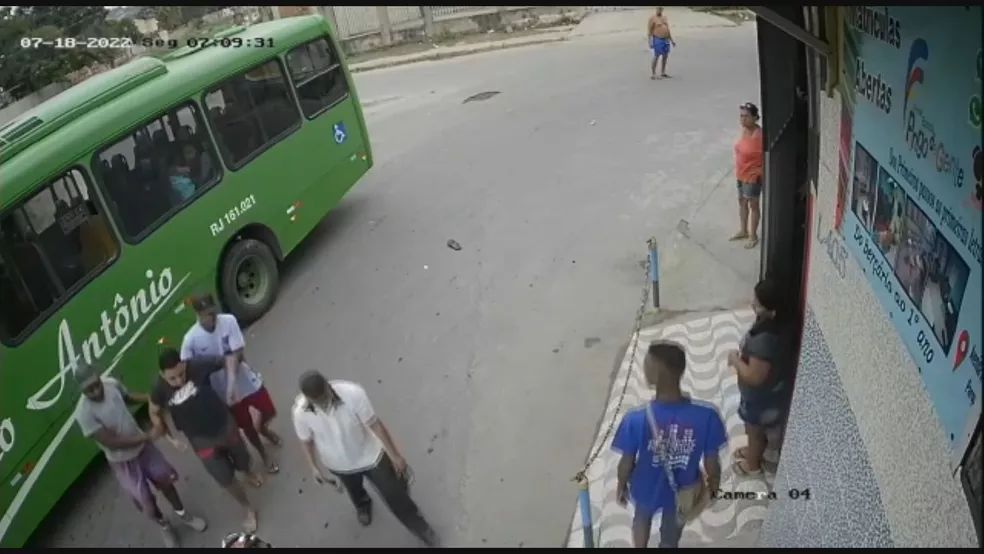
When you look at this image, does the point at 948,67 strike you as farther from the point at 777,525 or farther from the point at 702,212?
the point at 702,212

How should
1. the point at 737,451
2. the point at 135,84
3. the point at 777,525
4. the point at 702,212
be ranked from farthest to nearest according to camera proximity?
the point at 702,212 < the point at 135,84 < the point at 737,451 < the point at 777,525

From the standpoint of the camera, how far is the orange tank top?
660 centimetres

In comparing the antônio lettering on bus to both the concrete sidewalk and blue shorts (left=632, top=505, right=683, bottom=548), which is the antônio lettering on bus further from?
the concrete sidewalk

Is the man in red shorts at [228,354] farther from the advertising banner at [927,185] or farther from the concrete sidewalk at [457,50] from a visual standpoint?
the concrete sidewalk at [457,50]

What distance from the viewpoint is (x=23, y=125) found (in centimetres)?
562

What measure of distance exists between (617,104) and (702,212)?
442cm

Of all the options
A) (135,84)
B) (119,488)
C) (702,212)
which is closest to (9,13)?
(135,84)

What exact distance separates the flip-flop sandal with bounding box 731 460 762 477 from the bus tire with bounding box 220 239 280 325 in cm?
427

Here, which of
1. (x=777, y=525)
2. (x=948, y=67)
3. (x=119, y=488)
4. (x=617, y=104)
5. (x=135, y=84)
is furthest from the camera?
(x=617, y=104)

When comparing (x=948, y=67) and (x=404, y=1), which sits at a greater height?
(x=404, y=1)

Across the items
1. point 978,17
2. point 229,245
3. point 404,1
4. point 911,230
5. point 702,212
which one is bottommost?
point 702,212

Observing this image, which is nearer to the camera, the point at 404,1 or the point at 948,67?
the point at 404,1

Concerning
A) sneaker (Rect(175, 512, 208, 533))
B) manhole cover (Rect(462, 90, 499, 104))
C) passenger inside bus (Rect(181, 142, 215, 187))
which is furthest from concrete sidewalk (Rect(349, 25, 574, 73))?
sneaker (Rect(175, 512, 208, 533))

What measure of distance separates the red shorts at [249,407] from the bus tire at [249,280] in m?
2.00
